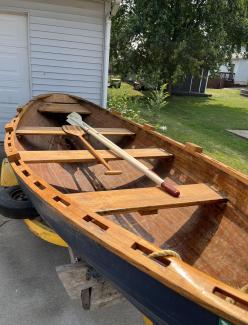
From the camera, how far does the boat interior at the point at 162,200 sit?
2403 mm

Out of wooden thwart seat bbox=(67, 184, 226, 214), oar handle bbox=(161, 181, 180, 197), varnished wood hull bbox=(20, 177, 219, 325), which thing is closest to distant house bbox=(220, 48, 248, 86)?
wooden thwart seat bbox=(67, 184, 226, 214)

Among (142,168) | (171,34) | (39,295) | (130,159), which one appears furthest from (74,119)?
(171,34)

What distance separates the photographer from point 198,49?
14.5m

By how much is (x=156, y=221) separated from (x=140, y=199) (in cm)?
70

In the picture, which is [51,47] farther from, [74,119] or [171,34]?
[171,34]

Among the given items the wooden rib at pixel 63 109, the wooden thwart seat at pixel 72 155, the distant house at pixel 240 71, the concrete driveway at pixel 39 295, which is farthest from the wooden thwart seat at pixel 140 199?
the distant house at pixel 240 71

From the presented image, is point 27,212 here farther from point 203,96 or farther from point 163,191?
point 203,96

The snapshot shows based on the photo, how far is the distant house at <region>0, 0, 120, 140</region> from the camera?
6637mm

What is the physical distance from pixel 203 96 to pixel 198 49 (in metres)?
7.90

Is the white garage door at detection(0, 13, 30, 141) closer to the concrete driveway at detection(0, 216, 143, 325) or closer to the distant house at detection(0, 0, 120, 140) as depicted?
the distant house at detection(0, 0, 120, 140)

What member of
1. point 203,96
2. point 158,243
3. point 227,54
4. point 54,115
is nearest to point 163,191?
point 158,243

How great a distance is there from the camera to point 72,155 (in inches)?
138

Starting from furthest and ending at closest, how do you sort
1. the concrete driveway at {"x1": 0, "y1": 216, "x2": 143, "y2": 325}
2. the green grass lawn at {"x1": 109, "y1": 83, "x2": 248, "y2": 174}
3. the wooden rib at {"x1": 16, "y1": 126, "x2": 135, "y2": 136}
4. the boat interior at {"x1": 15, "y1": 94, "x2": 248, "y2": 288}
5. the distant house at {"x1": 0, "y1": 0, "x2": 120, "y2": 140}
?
1. the green grass lawn at {"x1": 109, "y1": 83, "x2": 248, "y2": 174}
2. the distant house at {"x1": 0, "y1": 0, "x2": 120, "y2": 140}
3. the wooden rib at {"x1": 16, "y1": 126, "x2": 135, "y2": 136}
4. the concrete driveway at {"x1": 0, "y1": 216, "x2": 143, "y2": 325}
5. the boat interior at {"x1": 15, "y1": 94, "x2": 248, "y2": 288}

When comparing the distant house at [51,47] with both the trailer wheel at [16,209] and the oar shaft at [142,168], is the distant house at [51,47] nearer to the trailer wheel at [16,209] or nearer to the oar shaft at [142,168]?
the oar shaft at [142,168]
